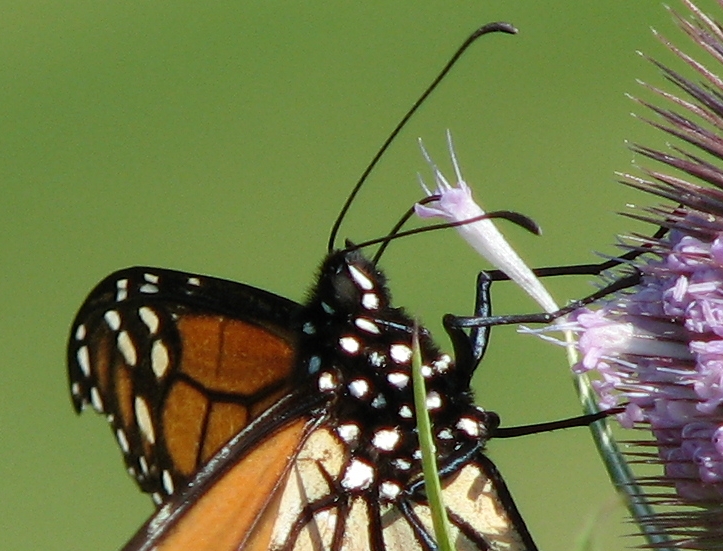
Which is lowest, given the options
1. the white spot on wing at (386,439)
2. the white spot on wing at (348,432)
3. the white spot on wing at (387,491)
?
the white spot on wing at (387,491)

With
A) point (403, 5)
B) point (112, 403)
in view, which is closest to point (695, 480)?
point (112, 403)

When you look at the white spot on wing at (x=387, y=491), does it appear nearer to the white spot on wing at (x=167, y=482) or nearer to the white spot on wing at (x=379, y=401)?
the white spot on wing at (x=379, y=401)

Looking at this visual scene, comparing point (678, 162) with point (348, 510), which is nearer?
point (678, 162)

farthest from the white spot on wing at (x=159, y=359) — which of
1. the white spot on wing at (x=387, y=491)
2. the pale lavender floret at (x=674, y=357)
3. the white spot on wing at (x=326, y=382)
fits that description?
the pale lavender floret at (x=674, y=357)

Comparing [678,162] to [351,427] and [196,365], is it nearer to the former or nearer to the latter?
[351,427]

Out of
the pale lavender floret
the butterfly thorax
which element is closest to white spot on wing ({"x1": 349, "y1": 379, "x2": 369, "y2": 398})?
the butterfly thorax

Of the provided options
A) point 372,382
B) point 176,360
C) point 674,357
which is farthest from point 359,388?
point 674,357

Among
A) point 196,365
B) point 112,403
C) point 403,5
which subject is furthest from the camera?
point 403,5

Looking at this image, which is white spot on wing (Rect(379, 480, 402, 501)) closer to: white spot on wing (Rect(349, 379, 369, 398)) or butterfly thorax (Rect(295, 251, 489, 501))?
butterfly thorax (Rect(295, 251, 489, 501))
